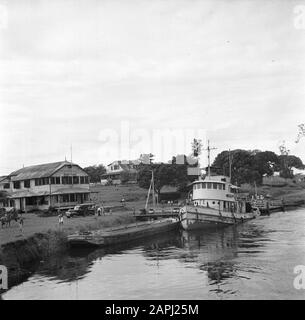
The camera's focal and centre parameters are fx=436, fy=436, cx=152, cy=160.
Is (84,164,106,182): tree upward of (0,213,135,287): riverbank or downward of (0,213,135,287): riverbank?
upward

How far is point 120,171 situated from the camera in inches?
5522

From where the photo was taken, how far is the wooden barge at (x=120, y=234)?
39656 mm

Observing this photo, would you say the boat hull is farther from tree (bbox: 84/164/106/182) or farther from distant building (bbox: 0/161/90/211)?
tree (bbox: 84/164/106/182)

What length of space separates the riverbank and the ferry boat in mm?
11941

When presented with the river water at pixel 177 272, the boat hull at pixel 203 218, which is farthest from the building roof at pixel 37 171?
the river water at pixel 177 272

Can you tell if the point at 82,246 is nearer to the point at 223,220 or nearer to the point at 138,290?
the point at 138,290

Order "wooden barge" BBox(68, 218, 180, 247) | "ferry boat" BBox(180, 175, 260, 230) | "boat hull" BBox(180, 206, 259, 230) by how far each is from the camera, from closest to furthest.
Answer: "wooden barge" BBox(68, 218, 180, 247)
"boat hull" BBox(180, 206, 259, 230)
"ferry boat" BBox(180, 175, 260, 230)

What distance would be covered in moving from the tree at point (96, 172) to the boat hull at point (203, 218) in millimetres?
86406

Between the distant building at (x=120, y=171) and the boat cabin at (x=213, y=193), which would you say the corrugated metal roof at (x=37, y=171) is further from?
the distant building at (x=120, y=171)

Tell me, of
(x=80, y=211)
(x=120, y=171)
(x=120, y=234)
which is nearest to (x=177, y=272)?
(x=120, y=234)

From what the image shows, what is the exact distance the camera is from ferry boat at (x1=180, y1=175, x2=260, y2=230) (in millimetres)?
55531

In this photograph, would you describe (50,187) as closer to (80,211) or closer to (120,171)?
(80,211)

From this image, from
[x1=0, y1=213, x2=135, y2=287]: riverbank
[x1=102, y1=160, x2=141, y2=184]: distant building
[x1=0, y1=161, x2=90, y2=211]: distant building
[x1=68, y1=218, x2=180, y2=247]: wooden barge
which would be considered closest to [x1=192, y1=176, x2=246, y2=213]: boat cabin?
[x1=68, y1=218, x2=180, y2=247]: wooden barge
